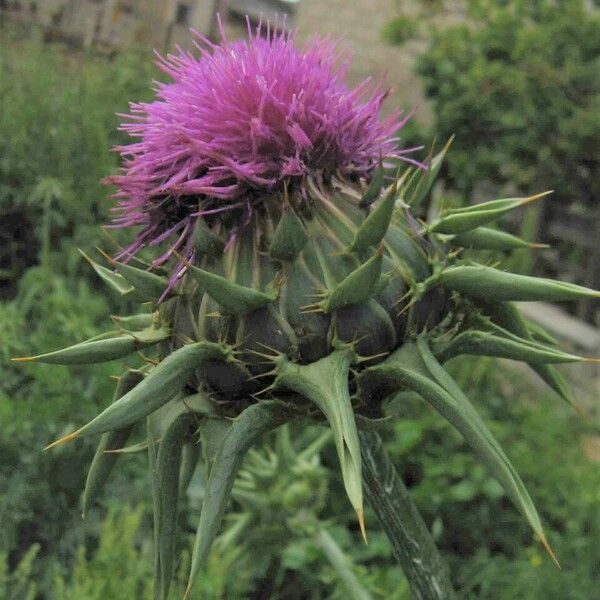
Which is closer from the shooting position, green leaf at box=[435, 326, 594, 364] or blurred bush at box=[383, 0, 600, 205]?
green leaf at box=[435, 326, 594, 364]

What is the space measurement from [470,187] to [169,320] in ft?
13.8

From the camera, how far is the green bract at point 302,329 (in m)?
0.85

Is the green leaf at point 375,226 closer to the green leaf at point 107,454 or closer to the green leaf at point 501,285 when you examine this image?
the green leaf at point 501,285

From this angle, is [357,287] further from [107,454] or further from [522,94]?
[522,94]

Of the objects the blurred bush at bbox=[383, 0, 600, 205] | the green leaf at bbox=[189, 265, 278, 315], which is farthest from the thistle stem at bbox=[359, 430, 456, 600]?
the blurred bush at bbox=[383, 0, 600, 205]

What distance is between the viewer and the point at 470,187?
497 cm

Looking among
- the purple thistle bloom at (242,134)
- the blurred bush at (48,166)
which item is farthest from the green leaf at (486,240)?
the blurred bush at (48,166)

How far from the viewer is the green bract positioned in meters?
0.85

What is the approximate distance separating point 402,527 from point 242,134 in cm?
50

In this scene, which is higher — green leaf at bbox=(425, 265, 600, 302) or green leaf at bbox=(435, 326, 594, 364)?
green leaf at bbox=(425, 265, 600, 302)

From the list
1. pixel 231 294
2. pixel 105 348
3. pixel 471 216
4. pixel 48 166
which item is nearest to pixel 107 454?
pixel 105 348

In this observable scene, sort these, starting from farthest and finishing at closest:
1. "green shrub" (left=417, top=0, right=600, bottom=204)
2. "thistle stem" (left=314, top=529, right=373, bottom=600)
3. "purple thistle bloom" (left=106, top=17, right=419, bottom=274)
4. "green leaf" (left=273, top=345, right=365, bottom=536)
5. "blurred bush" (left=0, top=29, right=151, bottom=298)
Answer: "green shrub" (left=417, top=0, right=600, bottom=204) < "blurred bush" (left=0, top=29, right=151, bottom=298) < "thistle stem" (left=314, top=529, right=373, bottom=600) < "purple thistle bloom" (left=106, top=17, right=419, bottom=274) < "green leaf" (left=273, top=345, right=365, bottom=536)

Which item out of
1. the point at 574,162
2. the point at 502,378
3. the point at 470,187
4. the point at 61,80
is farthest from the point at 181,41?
the point at 502,378

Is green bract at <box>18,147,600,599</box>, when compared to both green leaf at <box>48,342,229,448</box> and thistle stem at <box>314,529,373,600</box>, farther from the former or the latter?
thistle stem at <box>314,529,373,600</box>
